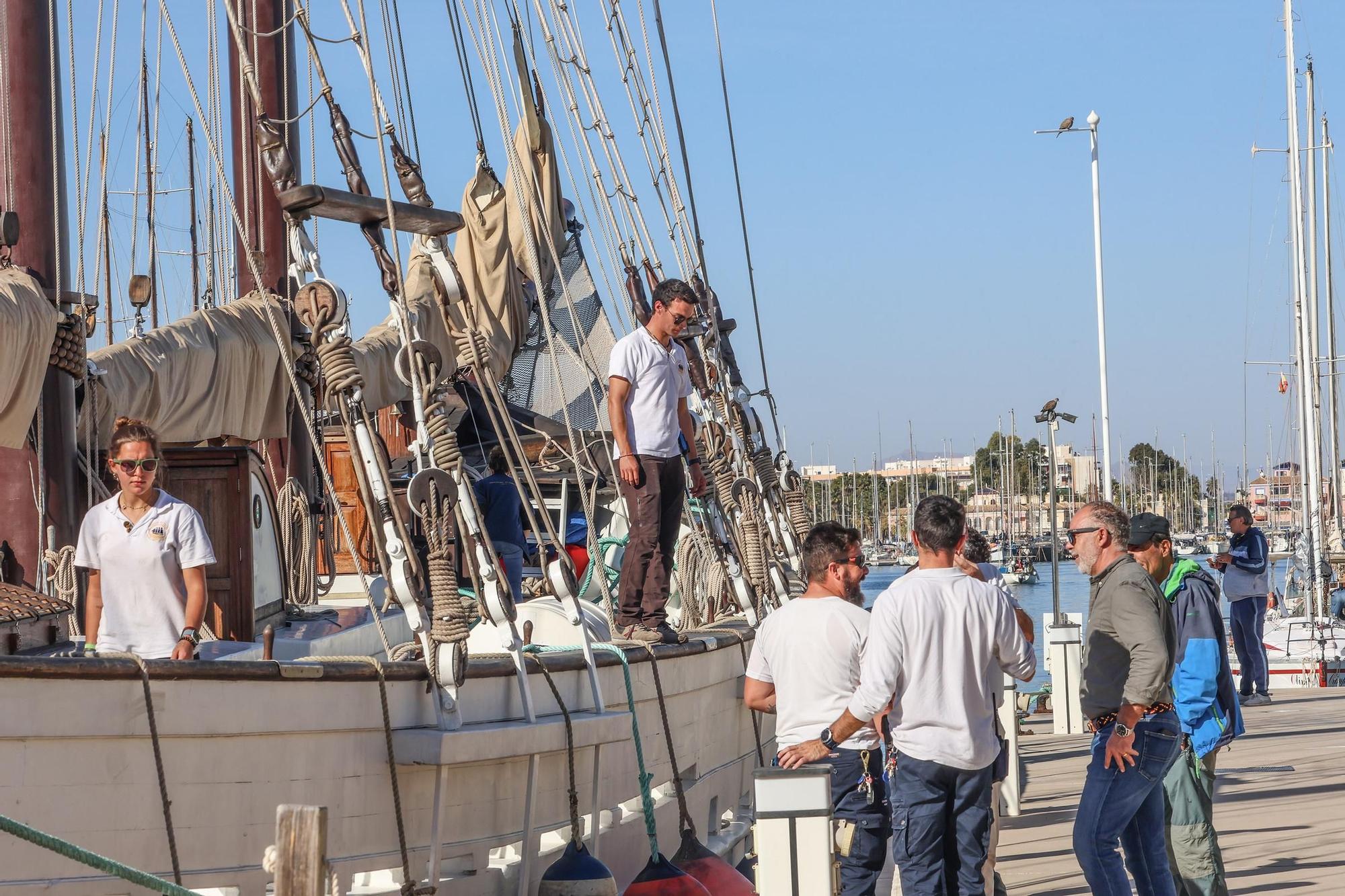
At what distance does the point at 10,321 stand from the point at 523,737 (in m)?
3.01

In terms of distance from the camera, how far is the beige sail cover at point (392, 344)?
9594 millimetres

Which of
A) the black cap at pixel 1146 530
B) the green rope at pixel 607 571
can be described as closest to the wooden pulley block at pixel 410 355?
the black cap at pixel 1146 530

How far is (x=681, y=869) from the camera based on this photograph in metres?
5.93

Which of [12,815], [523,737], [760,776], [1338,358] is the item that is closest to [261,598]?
[523,737]

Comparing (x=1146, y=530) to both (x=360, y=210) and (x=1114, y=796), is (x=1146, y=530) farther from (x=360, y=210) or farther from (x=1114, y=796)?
(x=360, y=210)

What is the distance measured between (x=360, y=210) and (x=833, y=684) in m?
2.45

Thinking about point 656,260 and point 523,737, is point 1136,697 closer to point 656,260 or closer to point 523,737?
point 523,737

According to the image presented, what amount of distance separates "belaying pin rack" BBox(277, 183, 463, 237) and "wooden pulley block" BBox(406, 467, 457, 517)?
103cm

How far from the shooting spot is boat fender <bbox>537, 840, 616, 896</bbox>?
535 centimetres

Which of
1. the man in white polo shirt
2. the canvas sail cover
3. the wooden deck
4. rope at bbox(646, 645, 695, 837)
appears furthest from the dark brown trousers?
the canvas sail cover

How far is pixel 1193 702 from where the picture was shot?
5.45 metres

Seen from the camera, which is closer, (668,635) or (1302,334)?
(668,635)

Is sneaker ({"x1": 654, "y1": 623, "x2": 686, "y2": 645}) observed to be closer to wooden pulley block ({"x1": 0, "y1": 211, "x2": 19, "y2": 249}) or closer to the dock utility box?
the dock utility box

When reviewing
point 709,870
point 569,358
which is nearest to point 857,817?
point 709,870
